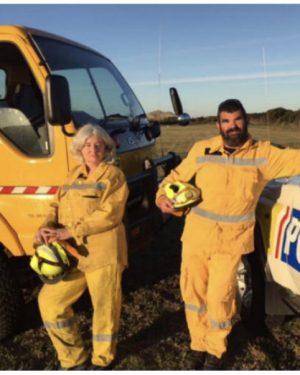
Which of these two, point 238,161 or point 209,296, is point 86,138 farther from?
point 209,296

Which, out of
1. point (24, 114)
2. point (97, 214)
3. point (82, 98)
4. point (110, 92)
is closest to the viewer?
point (97, 214)

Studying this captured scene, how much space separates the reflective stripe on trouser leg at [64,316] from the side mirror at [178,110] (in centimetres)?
→ 246

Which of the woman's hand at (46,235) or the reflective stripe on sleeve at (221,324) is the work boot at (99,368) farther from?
the woman's hand at (46,235)

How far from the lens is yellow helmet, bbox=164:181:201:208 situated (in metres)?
3.44

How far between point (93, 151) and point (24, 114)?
1.11m

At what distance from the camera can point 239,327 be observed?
4.33 m

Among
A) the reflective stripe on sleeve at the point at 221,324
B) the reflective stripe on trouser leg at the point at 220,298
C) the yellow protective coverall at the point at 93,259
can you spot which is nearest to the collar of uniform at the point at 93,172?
the yellow protective coverall at the point at 93,259

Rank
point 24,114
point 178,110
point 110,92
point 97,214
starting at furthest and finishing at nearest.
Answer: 1. point 178,110
2. point 110,92
3. point 24,114
4. point 97,214

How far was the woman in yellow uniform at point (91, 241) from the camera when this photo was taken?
3344mm

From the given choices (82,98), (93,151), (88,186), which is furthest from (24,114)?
(88,186)

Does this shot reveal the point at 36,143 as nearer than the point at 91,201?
No

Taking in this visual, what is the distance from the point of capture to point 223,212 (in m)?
3.43

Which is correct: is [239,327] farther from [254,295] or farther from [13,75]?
[13,75]

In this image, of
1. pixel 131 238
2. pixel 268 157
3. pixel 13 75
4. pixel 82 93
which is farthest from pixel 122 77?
pixel 268 157
